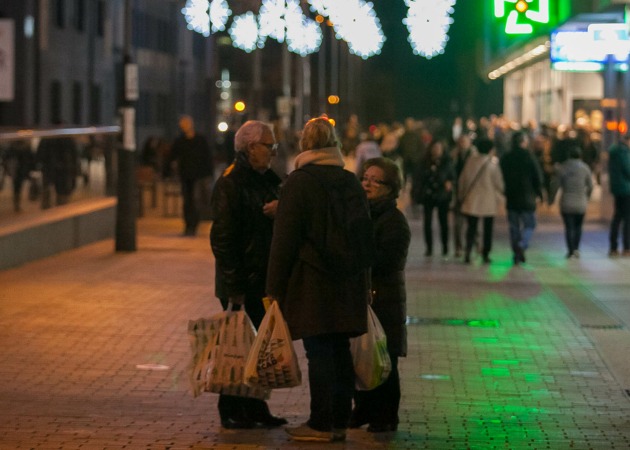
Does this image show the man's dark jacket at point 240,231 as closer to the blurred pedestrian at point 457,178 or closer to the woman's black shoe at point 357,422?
the woman's black shoe at point 357,422

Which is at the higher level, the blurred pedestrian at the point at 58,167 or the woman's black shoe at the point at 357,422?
the blurred pedestrian at the point at 58,167

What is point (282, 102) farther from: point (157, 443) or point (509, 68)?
point (157, 443)

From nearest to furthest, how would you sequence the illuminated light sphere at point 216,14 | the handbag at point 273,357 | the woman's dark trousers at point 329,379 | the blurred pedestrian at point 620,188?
1. the handbag at point 273,357
2. the woman's dark trousers at point 329,379
3. the blurred pedestrian at point 620,188
4. the illuminated light sphere at point 216,14

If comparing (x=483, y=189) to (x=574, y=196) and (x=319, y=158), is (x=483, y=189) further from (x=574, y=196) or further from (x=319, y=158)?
(x=319, y=158)

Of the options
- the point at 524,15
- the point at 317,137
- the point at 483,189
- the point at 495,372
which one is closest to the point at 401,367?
the point at 495,372

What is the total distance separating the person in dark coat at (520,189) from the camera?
18078mm

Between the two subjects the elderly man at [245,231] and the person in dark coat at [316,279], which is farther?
the elderly man at [245,231]

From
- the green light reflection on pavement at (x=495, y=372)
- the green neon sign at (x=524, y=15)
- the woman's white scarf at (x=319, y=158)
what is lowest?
the green light reflection on pavement at (x=495, y=372)

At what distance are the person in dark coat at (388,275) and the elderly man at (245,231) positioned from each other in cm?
57

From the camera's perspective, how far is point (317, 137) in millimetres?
6969

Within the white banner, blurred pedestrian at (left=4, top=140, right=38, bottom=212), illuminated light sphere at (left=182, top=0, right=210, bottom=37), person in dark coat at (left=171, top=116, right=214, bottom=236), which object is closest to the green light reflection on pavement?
blurred pedestrian at (left=4, top=140, right=38, bottom=212)

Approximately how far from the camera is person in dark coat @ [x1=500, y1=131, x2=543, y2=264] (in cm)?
1808

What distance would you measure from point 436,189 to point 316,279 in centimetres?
1208

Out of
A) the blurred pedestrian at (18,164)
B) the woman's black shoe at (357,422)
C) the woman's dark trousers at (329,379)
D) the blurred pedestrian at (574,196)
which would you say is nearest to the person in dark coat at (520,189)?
the blurred pedestrian at (574,196)
